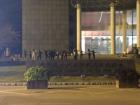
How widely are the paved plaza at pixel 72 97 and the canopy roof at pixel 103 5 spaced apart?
178 feet

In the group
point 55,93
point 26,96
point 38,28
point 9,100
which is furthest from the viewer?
point 38,28

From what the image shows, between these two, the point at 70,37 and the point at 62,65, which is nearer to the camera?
the point at 62,65

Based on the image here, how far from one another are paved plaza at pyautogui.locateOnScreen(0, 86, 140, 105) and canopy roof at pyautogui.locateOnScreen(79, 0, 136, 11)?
54.2 metres

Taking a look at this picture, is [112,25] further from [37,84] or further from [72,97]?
[72,97]

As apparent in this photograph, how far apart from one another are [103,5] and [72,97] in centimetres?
6433

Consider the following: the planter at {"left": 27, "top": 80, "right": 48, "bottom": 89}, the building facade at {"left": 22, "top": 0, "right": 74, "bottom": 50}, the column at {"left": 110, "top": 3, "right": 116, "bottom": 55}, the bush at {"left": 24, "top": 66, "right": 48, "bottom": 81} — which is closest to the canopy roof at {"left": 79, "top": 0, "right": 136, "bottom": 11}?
the column at {"left": 110, "top": 3, "right": 116, "bottom": 55}

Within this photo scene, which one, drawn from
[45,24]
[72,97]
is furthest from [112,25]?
[72,97]

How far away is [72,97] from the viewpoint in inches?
1023

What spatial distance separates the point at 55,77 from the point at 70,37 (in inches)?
2105

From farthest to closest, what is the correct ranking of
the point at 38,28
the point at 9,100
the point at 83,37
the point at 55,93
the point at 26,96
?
the point at 83,37
the point at 38,28
the point at 55,93
the point at 26,96
the point at 9,100

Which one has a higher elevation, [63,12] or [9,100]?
[63,12]

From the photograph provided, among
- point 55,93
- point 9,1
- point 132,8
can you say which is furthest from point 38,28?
point 55,93

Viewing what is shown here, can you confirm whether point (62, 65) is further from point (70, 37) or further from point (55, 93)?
point (70, 37)

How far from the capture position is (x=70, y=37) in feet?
305
